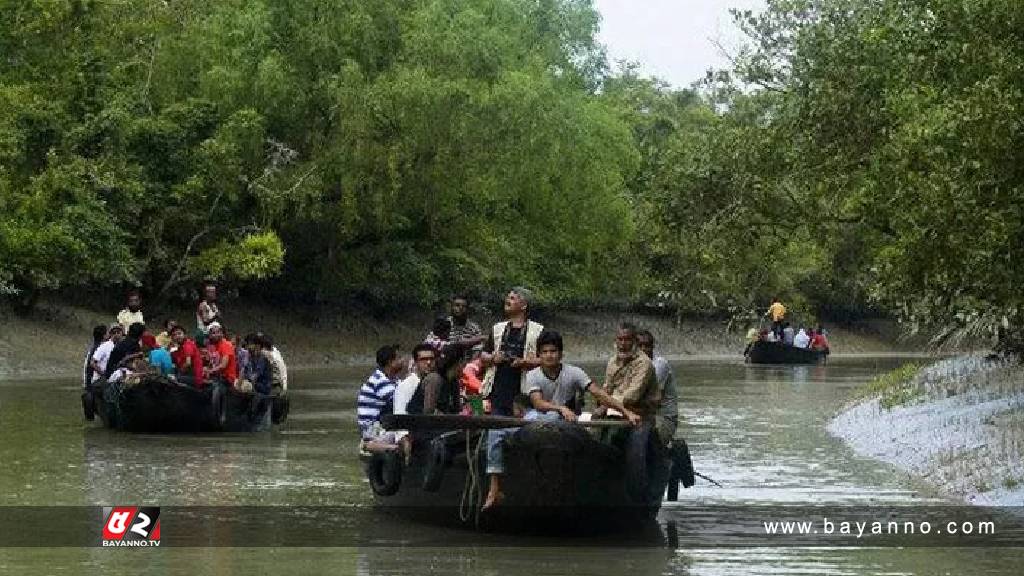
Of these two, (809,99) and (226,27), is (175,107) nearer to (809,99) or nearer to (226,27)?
(226,27)

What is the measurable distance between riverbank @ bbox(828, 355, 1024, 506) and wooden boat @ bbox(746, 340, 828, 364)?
2515cm

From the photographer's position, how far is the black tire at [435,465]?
14.9m

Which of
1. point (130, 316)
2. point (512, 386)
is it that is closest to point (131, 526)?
point (512, 386)

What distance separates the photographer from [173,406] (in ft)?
83.5

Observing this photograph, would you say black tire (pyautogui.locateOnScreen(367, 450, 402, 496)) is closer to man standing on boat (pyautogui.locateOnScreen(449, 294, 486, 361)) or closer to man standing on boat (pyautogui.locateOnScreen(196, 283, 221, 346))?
man standing on boat (pyautogui.locateOnScreen(449, 294, 486, 361))

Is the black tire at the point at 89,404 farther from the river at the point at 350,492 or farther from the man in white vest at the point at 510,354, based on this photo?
the man in white vest at the point at 510,354

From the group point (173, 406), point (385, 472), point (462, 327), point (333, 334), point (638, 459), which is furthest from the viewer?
point (333, 334)

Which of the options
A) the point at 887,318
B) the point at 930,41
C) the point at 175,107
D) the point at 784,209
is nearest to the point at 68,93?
the point at 175,107

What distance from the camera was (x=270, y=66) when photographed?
47594 mm

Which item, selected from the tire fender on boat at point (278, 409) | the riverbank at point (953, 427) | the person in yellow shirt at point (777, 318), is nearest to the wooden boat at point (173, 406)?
the tire fender on boat at point (278, 409)

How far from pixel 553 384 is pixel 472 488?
108cm

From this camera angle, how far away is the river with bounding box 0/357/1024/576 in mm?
13492

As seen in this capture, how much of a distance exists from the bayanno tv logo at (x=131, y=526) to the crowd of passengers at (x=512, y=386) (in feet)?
6.34

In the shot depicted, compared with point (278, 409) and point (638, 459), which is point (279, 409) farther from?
point (638, 459)
